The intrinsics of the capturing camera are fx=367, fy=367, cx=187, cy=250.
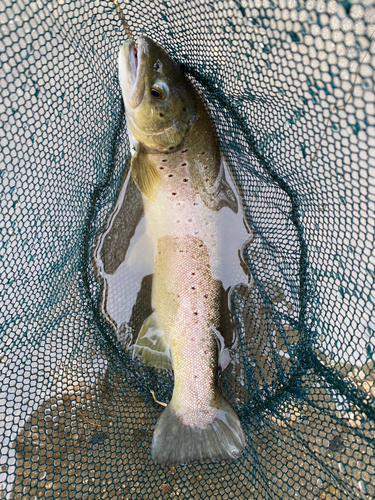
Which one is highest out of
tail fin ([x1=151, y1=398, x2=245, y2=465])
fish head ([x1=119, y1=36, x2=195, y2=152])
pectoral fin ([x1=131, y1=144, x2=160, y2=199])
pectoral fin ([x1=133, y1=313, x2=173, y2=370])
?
fish head ([x1=119, y1=36, x2=195, y2=152])

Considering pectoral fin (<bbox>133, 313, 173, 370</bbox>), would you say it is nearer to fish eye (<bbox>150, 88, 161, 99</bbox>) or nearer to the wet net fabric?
the wet net fabric

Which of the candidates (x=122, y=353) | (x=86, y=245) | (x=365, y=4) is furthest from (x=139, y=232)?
(x=365, y=4)

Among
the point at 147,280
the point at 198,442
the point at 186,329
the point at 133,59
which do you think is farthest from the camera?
the point at 147,280

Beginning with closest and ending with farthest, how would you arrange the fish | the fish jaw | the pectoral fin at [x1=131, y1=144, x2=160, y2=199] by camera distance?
the fish jaw, the fish, the pectoral fin at [x1=131, y1=144, x2=160, y2=199]

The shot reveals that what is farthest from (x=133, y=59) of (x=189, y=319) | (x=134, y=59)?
(x=189, y=319)

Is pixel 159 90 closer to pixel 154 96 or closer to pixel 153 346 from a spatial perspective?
pixel 154 96

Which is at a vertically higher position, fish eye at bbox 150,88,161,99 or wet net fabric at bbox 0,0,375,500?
fish eye at bbox 150,88,161,99

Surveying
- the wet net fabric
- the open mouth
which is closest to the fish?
the open mouth
